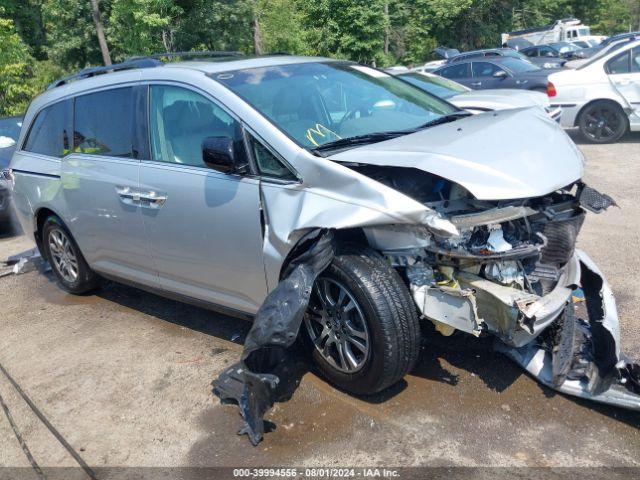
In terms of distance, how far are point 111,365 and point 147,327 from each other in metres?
0.61

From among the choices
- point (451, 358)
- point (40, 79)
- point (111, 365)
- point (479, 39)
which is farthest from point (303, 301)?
point (479, 39)

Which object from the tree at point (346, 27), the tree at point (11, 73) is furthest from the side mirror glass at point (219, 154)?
the tree at point (346, 27)

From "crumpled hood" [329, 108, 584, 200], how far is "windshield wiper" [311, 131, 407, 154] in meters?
0.11

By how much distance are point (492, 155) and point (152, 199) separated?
2.20 metres

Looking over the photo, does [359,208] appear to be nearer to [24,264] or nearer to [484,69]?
[24,264]

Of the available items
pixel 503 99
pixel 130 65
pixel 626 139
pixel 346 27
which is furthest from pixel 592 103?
pixel 346 27

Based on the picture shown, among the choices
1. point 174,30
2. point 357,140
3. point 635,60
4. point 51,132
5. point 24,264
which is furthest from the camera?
point 174,30

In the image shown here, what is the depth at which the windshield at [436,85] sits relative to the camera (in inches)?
367

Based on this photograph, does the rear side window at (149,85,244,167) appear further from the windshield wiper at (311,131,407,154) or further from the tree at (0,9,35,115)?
the tree at (0,9,35,115)

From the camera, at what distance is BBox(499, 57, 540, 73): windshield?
45.8ft

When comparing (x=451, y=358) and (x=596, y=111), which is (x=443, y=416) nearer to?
(x=451, y=358)

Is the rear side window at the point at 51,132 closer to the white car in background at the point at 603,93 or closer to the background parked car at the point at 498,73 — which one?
the white car in background at the point at 603,93

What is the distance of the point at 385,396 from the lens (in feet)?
11.7

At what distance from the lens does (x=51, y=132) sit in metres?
5.27
